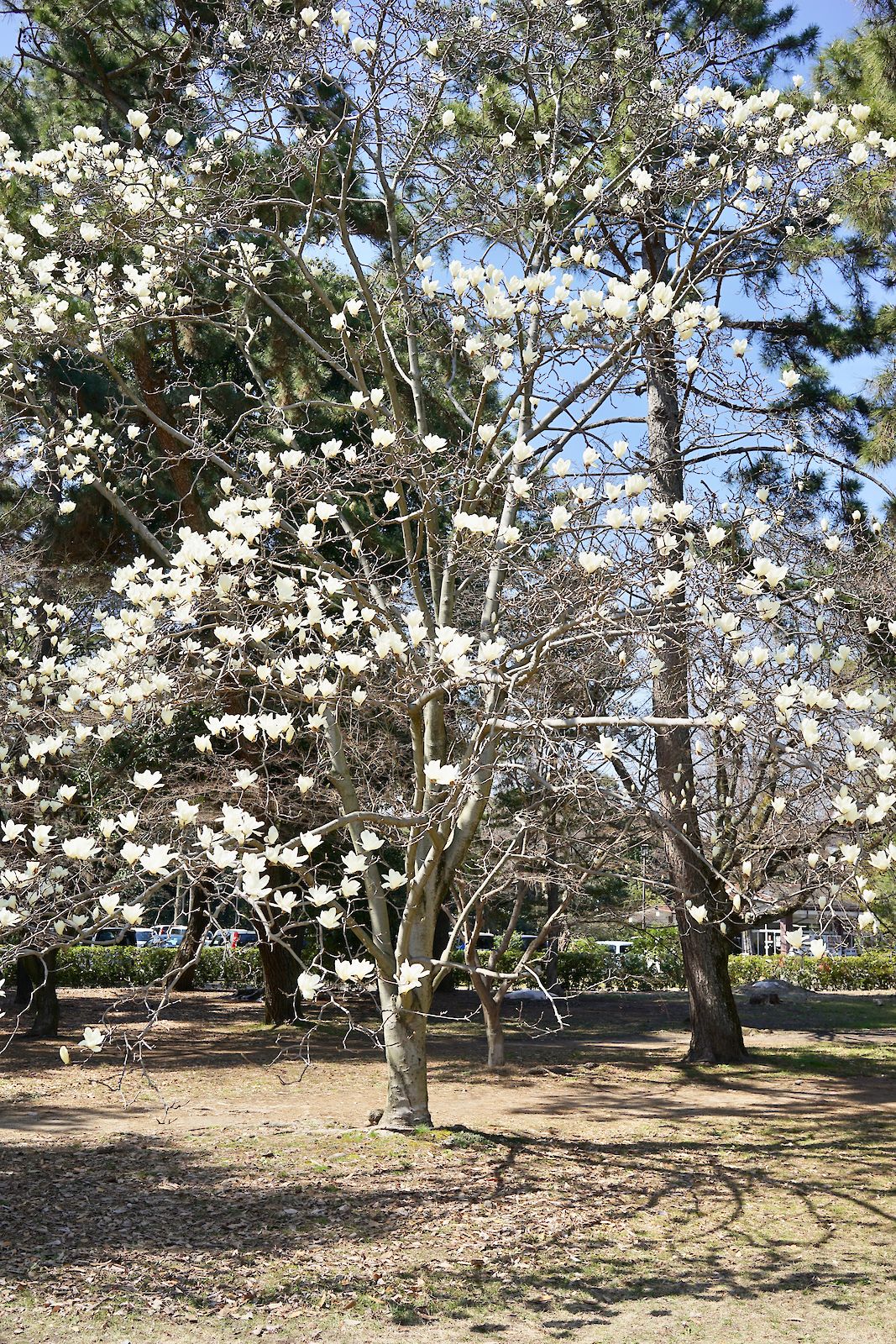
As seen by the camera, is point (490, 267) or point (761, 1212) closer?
point (761, 1212)

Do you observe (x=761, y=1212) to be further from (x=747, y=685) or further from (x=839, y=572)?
(x=839, y=572)

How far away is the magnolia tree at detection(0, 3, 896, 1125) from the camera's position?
168 inches

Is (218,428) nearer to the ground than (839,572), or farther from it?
farther from it

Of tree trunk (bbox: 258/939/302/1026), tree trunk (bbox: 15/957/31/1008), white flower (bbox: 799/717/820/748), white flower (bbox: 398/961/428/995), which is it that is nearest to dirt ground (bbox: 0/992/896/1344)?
white flower (bbox: 398/961/428/995)

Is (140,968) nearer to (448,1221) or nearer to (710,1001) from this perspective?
(710,1001)

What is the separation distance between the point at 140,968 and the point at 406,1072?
13.4 metres

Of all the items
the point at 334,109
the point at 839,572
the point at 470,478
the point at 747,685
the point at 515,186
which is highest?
the point at 334,109

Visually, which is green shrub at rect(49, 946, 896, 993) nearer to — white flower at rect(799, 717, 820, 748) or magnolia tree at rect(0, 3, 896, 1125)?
magnolia tree at rect(0, 3, 896, 1125)

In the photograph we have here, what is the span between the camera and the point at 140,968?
18422 millimetres

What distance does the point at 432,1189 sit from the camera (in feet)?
17.2

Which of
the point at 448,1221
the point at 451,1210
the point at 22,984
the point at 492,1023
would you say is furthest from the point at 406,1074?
the point at 22,984

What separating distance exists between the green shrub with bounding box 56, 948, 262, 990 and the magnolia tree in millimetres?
9765

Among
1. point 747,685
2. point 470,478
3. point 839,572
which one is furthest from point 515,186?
point 747,685

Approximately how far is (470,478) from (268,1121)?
4138mm
